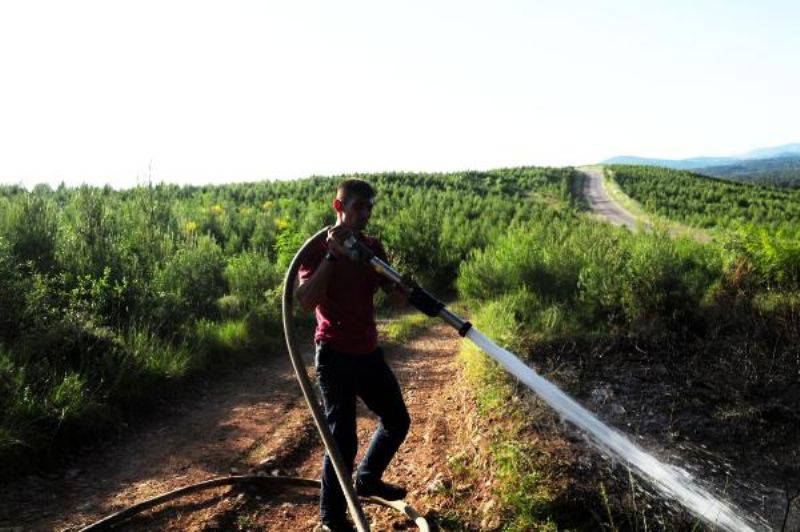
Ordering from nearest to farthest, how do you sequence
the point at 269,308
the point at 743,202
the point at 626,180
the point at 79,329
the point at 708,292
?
the point at 79,329 → the point at 708,292 → the point at 269,308 → the point at 743,202 → the point at 626,180

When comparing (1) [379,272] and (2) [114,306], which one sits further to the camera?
(2) [114,306]

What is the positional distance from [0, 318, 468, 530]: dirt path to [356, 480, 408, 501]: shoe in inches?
9.8

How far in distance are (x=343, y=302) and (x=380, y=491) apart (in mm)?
1480

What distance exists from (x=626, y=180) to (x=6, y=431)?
56.9m

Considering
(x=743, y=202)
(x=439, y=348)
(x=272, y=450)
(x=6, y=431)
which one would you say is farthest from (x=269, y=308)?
(x=743, y=202)

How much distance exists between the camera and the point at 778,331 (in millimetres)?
6094

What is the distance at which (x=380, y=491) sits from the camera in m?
4.10

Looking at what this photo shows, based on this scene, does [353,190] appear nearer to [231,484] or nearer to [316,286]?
[316,286]

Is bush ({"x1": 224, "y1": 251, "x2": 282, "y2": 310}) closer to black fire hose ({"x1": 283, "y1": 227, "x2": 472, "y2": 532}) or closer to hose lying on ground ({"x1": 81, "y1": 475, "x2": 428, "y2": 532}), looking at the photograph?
hose lying on ground ({"x1": 81, "y1": 475, "x2": 428, "y2": 532})

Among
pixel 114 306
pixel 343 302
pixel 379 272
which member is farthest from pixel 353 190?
pixel 114 306

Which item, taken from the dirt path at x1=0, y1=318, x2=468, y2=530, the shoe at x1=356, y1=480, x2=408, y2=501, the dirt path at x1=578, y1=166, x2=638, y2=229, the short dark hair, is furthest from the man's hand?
the dirt path at x1=578, y1=166, x2=638, y2=229

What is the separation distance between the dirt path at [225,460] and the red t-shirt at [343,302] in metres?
1.57

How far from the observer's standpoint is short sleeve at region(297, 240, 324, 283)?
12.0 feet

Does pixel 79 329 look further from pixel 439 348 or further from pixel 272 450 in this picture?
pixel 439 348
